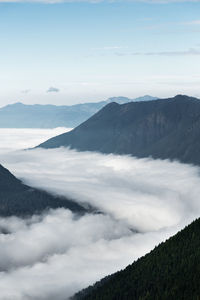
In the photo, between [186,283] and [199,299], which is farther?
[186,283]

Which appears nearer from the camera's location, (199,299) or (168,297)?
(199,299)
